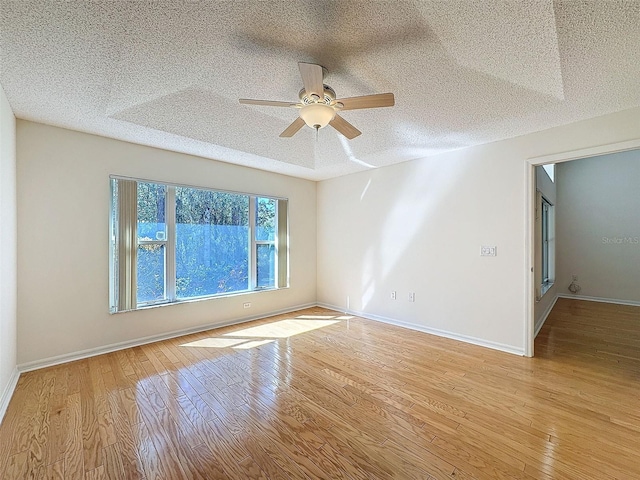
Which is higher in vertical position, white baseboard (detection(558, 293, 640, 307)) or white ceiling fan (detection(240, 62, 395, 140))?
white ceiling fan (detection(240, 62, 395, 140))

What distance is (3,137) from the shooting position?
7.22ft

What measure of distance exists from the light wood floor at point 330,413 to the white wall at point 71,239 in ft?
1.04

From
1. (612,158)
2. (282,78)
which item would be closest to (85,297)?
(282,78)

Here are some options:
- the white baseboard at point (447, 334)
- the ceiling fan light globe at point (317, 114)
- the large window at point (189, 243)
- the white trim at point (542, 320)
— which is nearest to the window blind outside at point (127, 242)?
the large window at point (189, 243)

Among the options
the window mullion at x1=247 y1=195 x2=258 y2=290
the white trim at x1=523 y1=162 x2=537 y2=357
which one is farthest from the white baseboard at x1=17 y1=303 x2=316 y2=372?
the white trim at x1=523 y1=162 x2=537 y2=357

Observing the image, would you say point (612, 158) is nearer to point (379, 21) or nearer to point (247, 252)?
point (379, 21)

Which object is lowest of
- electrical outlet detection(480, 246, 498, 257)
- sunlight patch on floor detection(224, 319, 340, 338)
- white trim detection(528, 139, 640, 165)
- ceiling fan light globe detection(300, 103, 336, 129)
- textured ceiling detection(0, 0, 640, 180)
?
sunlight patch on floor detection(224, 319, 340, 338)

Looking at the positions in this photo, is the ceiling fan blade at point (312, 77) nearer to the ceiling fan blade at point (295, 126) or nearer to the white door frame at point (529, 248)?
the ceiling fan blade at point (295, 126)

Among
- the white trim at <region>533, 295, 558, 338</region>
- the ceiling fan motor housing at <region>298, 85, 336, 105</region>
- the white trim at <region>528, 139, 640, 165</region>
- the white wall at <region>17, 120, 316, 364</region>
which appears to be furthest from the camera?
the white trim at <region>533, 295, 558, 338</region>

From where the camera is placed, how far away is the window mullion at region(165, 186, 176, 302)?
142 inches

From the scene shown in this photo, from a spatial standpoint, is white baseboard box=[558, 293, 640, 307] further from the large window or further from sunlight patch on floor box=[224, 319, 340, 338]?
the large window

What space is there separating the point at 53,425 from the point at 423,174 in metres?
4.53

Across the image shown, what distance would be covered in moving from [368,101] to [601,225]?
6.57m

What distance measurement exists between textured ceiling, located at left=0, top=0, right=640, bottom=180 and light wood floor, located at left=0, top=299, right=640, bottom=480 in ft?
8.25
